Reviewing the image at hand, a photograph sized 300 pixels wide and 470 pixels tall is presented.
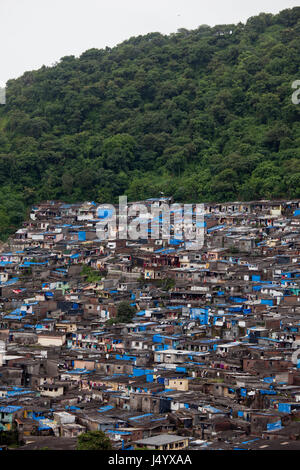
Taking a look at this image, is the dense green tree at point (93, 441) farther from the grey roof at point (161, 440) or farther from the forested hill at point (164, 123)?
the forested hill at point (164, 123)

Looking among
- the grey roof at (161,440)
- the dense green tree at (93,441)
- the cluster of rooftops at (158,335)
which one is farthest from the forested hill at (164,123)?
the dense green tree at (93,441)

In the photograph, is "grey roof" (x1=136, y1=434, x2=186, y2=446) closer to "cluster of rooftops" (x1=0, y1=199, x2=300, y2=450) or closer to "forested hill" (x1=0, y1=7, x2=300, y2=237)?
"cluster of rooftops" (x1=0, y1=199, x2=300, y2=450)

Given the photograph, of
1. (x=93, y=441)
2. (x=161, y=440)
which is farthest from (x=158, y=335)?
A: (x=93, y=441)

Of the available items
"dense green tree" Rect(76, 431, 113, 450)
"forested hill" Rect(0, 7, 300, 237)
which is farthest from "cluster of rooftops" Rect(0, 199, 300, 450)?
"forested hill" Rect(0, 7, 300, 237)

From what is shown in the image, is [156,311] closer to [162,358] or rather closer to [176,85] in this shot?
[162,358]

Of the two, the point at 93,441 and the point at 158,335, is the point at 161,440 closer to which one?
the point at 93,441
